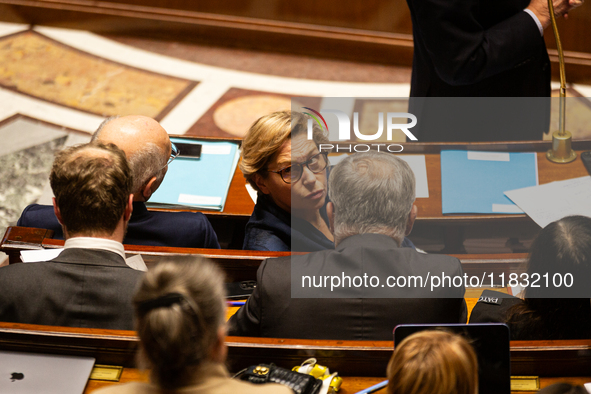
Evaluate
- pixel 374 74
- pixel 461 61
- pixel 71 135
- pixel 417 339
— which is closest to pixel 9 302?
pixel 417 339

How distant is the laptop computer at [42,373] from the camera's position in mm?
1372

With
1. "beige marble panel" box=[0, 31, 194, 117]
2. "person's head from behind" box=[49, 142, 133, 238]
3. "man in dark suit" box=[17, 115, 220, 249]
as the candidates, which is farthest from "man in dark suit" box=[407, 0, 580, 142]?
"beige marble panel" box=[0, 31, 194, 117]

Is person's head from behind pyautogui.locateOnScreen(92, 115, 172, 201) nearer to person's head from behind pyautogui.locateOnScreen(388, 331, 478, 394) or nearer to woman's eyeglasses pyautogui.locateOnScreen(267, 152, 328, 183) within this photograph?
woman's eyeglasses pyautogui.locateOnScreen(267, 152, 328, 183)

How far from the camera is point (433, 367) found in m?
0.94

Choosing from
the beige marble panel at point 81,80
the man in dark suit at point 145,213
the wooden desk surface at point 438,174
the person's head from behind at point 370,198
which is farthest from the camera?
the beige marble panel at point 81,80

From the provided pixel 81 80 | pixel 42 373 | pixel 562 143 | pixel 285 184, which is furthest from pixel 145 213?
pixel 81 80

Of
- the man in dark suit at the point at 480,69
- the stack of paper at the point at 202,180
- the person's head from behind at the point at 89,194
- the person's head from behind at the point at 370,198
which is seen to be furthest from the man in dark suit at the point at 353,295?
the man in dark suit at the point at 480,69

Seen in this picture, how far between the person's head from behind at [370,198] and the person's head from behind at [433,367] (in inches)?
27.8

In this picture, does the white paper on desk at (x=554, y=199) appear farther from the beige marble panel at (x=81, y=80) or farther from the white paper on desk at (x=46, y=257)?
the beige marble panel at (x=81, y=80)

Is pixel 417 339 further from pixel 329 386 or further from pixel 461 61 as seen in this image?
pixel 461 61

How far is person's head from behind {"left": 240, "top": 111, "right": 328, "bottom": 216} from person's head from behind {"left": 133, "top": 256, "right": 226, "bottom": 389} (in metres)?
1.05

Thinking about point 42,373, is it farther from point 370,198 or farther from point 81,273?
point 370,198

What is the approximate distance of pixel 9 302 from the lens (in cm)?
151

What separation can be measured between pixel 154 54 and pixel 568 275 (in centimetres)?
430
